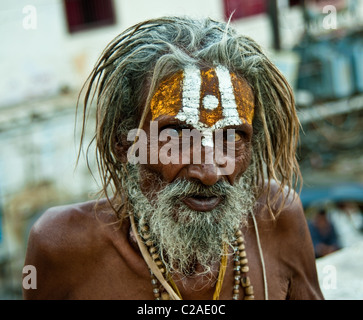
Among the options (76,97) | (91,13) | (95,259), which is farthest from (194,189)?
(91,13)

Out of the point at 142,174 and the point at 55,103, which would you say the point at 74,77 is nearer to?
the point at 55,103

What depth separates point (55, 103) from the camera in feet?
26.6

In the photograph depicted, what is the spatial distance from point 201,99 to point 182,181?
0.32 metres

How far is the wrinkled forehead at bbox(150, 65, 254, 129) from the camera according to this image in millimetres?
1841

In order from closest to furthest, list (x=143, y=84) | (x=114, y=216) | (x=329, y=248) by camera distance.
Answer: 1. (x=143, y=84)
2. (x=114, y=216)
3. (x=329, y=248)

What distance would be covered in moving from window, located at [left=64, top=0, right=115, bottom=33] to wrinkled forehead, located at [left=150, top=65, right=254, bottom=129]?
295 inches

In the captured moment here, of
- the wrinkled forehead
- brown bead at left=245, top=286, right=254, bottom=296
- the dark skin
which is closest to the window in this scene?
the dark skin

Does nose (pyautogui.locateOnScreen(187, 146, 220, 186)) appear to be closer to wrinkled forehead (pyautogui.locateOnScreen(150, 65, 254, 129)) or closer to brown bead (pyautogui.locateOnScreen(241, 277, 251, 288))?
wrinkled forehead (pyautogui.locateOnScreen(150, 65, 254, 129))

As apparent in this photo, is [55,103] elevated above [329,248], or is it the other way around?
[55,103]

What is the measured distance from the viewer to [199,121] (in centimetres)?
183

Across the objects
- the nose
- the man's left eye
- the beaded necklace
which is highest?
the man's left eye

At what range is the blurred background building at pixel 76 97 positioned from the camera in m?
7.03

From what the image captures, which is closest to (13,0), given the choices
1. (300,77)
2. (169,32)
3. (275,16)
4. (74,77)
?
(74,77)

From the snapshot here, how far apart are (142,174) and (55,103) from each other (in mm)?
6454
